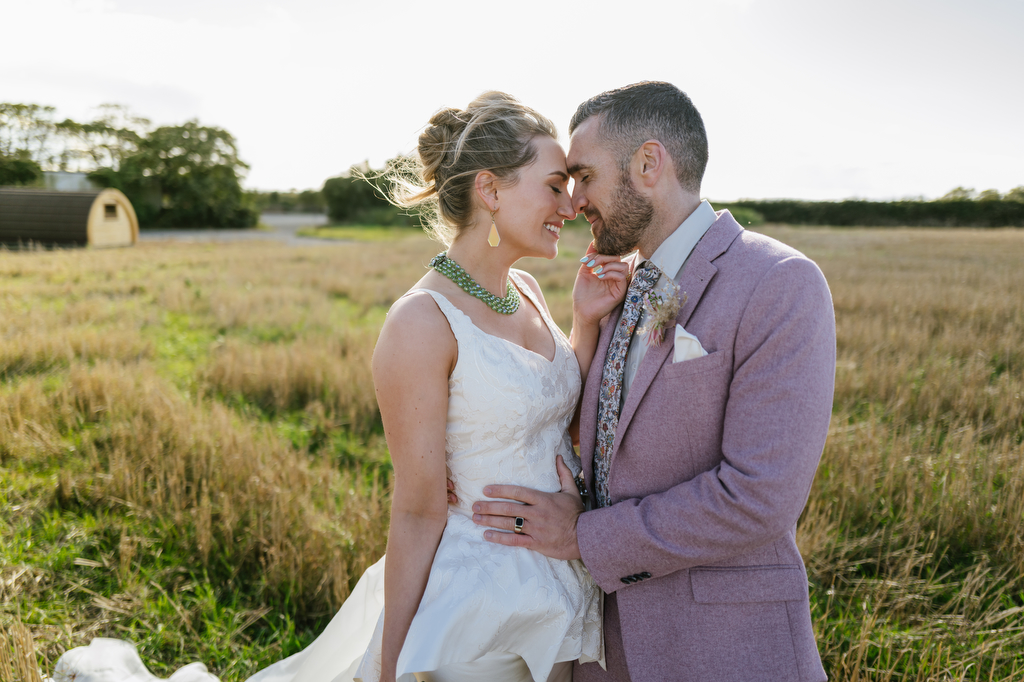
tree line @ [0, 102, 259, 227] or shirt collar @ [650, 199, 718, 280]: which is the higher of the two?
tree line @ [0, 102, 259, 227]

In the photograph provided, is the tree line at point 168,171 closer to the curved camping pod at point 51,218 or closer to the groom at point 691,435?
the curved camping pod at point 51,218

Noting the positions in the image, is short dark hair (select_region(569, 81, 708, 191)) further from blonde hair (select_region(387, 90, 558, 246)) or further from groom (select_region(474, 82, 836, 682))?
blonde hair (select_region(387, 90, 558, 246))

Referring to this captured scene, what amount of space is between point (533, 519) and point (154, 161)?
167ft

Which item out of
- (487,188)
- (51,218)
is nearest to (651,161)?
(487,188)

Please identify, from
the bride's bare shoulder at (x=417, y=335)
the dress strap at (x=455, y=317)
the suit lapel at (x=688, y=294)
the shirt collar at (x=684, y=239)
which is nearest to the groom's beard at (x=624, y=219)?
the shirt collar at (x=684, y=239)

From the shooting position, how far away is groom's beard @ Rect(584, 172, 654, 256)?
2248 mm

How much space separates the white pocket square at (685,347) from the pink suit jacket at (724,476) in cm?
2

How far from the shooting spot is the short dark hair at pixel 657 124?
2.17 m

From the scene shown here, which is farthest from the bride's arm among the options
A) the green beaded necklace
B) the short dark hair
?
the short dark hair

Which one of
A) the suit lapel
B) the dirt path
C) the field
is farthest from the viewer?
the dirt path

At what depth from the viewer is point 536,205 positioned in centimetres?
242

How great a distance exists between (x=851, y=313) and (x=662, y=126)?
9.47 metres

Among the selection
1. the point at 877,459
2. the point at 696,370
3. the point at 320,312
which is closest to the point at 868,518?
the point at 877,459

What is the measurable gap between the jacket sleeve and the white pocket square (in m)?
0.12
